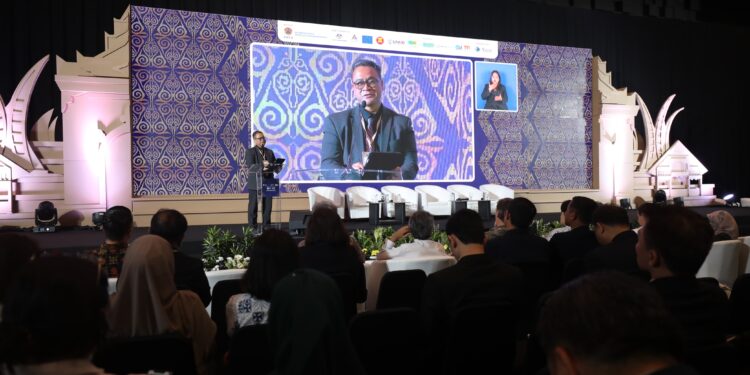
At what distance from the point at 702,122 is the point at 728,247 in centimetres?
1161

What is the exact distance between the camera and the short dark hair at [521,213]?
10.5ft

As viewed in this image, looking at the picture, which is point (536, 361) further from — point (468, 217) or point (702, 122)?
point (702, 122)

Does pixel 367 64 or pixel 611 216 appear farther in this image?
pixel 367 64

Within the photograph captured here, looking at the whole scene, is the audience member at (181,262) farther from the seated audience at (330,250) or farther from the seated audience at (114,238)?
the seated audience at (330,250)

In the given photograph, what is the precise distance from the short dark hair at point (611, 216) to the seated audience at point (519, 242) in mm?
349

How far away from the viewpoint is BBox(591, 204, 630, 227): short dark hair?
2967mm

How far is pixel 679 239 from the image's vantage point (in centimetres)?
164

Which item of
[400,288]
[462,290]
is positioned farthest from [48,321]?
[400,288]

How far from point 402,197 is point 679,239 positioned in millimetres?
7573

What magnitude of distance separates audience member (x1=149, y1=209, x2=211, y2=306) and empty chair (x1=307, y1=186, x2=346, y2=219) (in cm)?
590

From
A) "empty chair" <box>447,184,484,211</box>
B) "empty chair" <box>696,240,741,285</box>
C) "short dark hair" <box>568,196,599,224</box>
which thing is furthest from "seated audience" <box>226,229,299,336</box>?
"empty chair" <box>447,184,484,211</box>

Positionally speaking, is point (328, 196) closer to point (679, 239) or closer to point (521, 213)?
point (521, 213)

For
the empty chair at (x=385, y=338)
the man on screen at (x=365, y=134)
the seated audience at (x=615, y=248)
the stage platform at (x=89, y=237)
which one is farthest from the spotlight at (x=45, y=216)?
the seated audience at (x=615, y=248)

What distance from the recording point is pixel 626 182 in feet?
38.6
